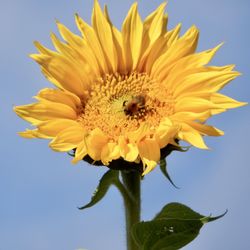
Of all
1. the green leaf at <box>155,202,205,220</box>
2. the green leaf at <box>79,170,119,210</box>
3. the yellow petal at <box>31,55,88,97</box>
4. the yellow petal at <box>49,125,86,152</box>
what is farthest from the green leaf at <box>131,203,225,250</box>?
the yellow petal at <box>31,55,88,97</box>

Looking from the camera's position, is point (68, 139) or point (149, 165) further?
point (68, 139)

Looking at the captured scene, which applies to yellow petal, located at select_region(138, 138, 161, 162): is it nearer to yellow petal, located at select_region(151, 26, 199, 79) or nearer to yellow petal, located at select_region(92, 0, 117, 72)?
yellow petal, located at select_region(151, 26, 199, 79)

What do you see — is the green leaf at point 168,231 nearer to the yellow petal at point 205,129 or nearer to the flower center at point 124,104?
the yellow petal at point 205,129

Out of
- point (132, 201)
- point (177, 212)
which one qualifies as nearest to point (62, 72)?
point (132, 201)

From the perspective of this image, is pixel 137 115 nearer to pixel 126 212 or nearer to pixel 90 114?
pixel 90 114

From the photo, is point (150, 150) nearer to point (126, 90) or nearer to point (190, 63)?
point (190, 63)

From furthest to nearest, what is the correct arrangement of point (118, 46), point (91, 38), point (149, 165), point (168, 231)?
point (118, 46) < point (91, 38) < point (168, 231) < point (149, 165)

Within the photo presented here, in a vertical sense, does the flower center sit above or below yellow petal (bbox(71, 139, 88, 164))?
above

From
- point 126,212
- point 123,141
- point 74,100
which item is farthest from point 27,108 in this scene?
point 126,212
